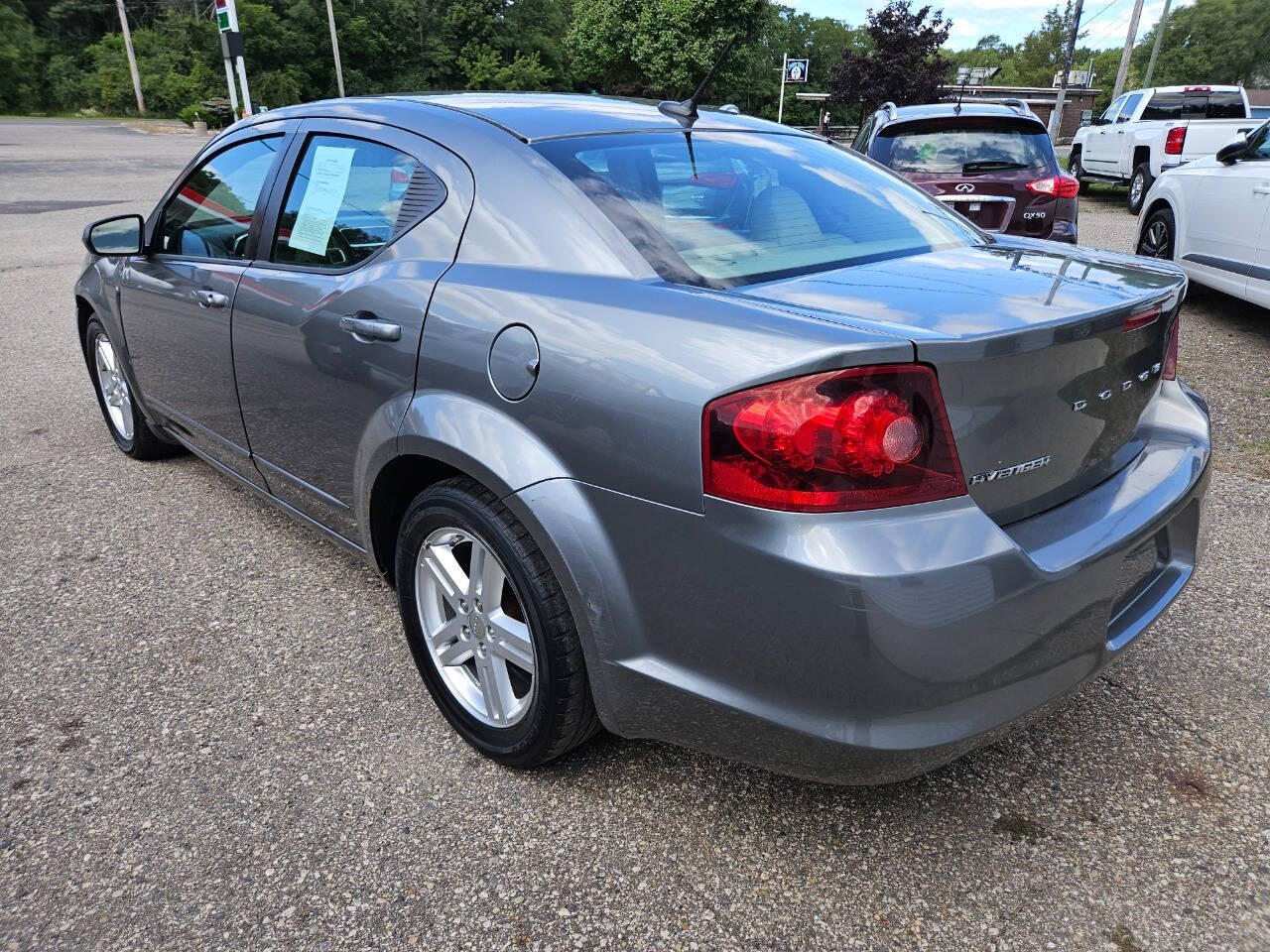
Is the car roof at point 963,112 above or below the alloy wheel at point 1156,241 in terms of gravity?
above

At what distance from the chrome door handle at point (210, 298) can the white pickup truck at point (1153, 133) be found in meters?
13.5

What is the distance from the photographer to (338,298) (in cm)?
243

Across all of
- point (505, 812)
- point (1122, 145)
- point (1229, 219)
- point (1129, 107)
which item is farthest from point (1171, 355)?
point (1129, 107)

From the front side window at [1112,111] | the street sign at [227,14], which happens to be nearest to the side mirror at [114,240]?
the street sign at [227,14]

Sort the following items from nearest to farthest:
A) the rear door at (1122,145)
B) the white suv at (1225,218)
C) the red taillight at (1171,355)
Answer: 1. the red taillight at (1171,355)
2. the white suv at (1225,218)
3. the rear door at (1122,145)

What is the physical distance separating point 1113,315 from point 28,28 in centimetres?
6590

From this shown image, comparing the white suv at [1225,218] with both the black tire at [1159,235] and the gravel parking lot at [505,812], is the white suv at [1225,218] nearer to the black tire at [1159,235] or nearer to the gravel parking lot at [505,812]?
the black tire at [1159,235]

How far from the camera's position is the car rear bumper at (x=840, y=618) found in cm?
152

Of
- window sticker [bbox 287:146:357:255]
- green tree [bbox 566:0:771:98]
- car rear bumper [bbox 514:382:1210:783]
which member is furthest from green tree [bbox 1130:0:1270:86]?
car rear bumper [bbox 514:382:1210:783]

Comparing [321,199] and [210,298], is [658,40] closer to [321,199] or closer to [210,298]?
[210,298]

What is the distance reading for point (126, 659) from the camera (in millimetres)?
2736

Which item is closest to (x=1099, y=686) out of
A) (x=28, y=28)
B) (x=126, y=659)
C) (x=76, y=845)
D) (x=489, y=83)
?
(x=76, y=845)

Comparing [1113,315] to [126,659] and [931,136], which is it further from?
[931,136]

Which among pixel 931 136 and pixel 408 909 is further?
pixel 931 136
